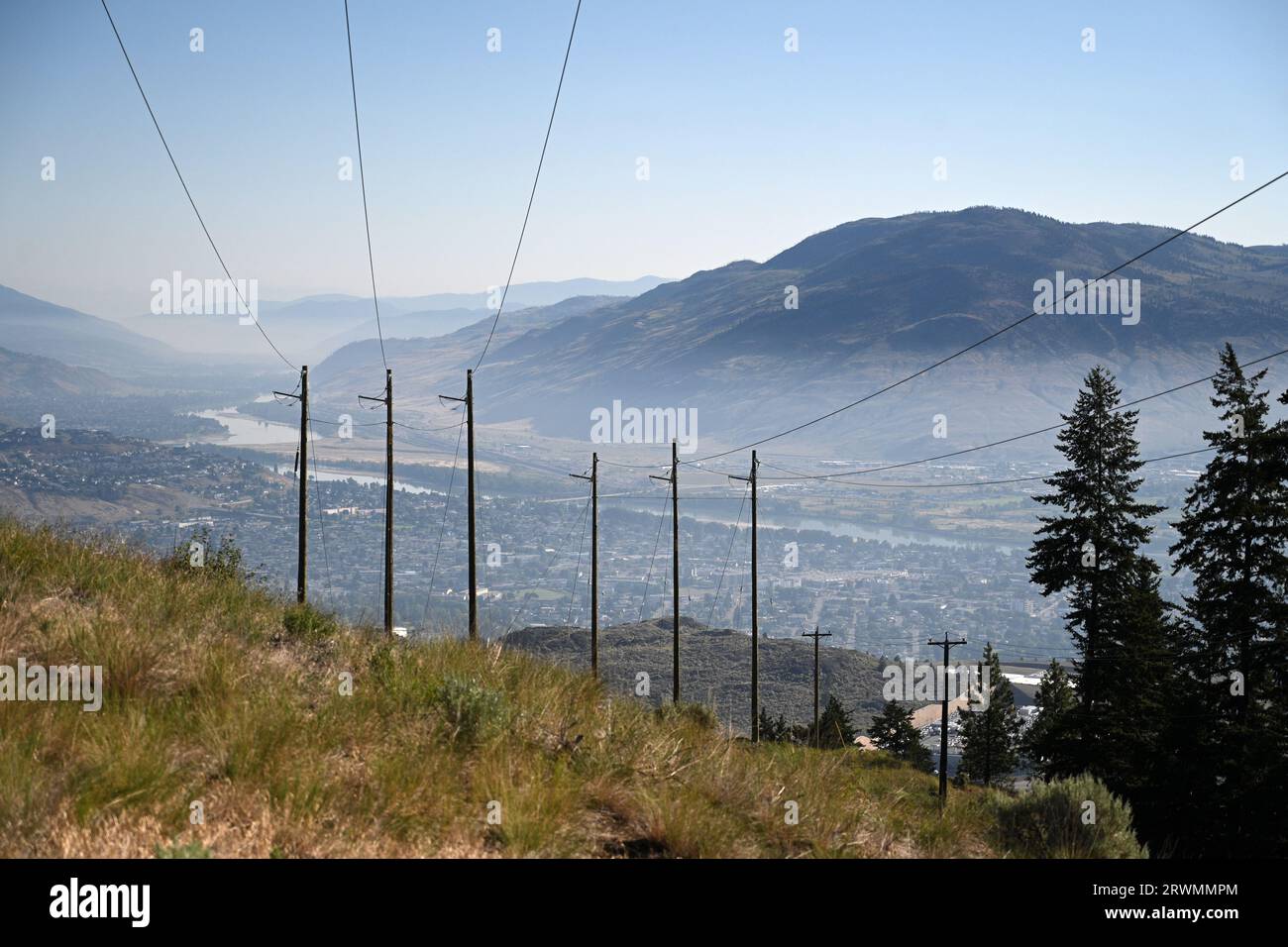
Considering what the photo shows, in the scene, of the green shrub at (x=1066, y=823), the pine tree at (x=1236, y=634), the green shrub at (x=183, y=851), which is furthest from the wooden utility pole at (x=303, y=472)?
the pine tree at (x=1236, y=634)

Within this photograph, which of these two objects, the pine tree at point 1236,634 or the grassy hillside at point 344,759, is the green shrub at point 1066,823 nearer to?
the grassy hillside at point 344,759

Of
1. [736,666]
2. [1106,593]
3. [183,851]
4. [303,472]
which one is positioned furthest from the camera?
[736,666]

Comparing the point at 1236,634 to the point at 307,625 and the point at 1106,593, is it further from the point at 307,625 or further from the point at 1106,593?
the point at 307,625

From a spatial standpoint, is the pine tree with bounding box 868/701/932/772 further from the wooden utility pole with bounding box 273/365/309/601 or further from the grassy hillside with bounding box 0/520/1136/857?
the grassy hillside with bounding box 0/520/1136/857

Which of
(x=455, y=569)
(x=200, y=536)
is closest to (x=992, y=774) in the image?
(x=200, y=536)

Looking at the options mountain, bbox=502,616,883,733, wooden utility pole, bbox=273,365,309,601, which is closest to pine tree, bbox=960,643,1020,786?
mountain, bbox=502,616,883,733

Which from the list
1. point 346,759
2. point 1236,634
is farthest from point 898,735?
point 346,759
